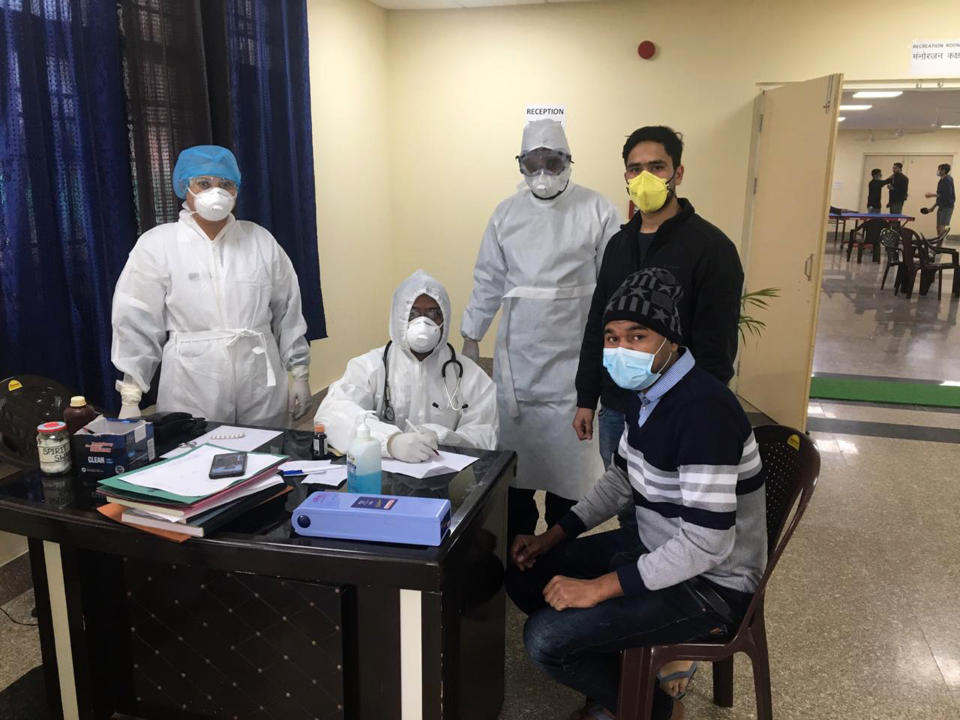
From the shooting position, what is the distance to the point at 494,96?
4777mm

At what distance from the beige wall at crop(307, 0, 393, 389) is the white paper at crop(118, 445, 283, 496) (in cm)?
279

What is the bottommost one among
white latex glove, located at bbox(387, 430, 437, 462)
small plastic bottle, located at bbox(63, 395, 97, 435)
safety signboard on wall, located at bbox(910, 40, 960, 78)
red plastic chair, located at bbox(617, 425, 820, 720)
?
red plastic chair, located at bbox(617, 425, 820, 720)

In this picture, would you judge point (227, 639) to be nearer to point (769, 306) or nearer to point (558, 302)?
point (558, 302)

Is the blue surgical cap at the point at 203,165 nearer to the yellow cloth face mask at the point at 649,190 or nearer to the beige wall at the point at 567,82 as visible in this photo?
the yellow cloth face mask at the point at 649,190

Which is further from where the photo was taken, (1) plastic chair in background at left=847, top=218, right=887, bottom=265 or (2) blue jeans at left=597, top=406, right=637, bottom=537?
(1) plastic chair in background at left=847, top=218, right=887, bottom=265

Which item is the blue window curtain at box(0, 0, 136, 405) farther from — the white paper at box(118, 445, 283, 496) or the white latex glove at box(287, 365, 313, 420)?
the white paper at box(118, 445, 283, 496)

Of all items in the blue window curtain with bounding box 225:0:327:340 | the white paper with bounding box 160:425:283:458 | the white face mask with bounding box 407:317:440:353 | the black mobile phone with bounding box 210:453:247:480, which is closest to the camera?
the black mobile phone with bounding box 210:453:247:480

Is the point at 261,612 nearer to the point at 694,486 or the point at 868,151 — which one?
the point at 694,486

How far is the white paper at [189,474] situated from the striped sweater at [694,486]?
76cm

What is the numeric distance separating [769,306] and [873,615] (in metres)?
2.36

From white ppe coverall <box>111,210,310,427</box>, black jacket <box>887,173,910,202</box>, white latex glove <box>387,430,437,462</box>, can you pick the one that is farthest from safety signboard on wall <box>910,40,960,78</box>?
black jacket <box>887,173,910,202</box>

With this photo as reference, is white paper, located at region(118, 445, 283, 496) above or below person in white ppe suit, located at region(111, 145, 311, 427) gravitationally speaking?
below

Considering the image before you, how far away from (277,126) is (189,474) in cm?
250

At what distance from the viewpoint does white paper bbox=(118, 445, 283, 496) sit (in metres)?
1.32
